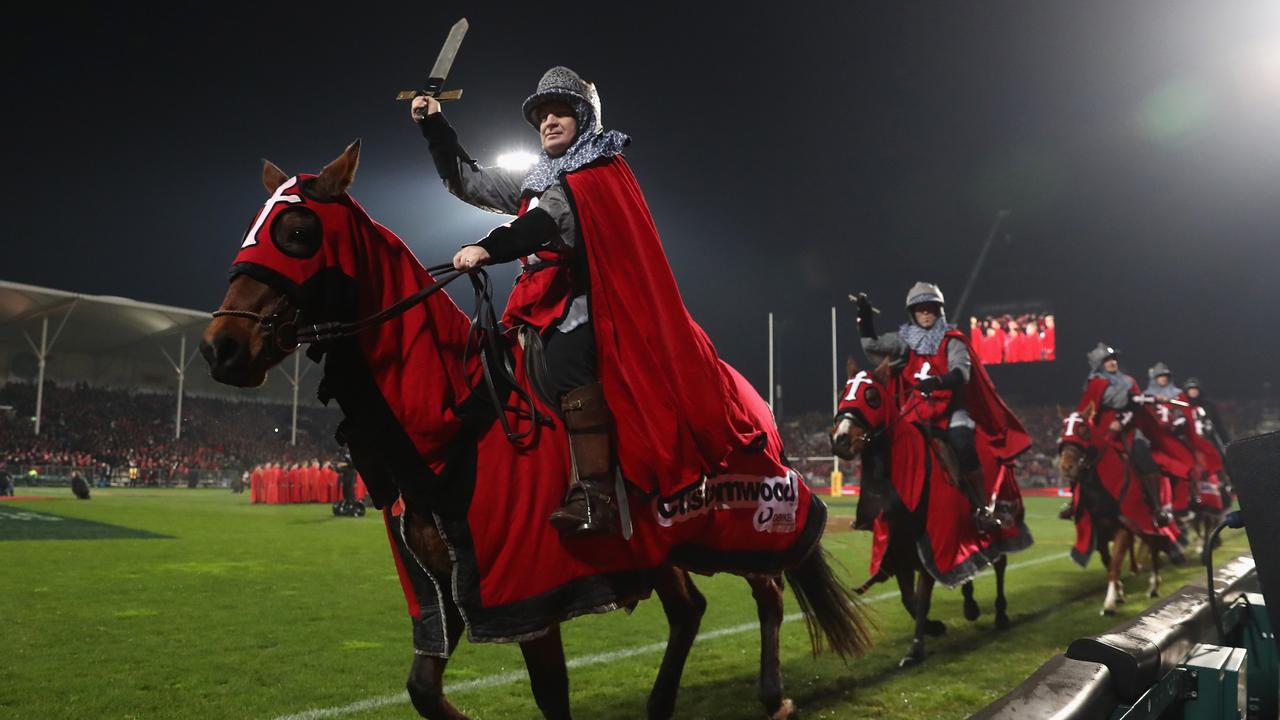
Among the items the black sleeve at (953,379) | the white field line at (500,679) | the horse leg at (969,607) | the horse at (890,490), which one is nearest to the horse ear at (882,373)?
the horse at (890,490)

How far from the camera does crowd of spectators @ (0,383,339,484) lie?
1324 inches

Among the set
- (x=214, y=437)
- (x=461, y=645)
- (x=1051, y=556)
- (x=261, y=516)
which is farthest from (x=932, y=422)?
(x=214, y=437)

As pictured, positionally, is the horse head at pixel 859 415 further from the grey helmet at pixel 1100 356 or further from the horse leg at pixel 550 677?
the grey helmet at pixel 1100 356

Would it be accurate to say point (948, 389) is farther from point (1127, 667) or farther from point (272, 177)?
point (272, 177)

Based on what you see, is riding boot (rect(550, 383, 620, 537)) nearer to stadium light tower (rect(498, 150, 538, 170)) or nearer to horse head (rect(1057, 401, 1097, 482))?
stadium light tower (rect(498, 150, 538, 170))

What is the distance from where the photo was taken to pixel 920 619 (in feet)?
20.4

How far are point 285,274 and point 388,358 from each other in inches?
15.9

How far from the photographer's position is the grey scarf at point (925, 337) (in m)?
7.34

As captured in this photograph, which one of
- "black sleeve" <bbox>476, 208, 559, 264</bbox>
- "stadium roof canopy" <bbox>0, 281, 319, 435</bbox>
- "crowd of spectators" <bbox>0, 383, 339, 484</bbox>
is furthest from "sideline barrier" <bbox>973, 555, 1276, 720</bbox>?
"crowd of spectators" <bbox>0, 383, 339, 484</bbox>

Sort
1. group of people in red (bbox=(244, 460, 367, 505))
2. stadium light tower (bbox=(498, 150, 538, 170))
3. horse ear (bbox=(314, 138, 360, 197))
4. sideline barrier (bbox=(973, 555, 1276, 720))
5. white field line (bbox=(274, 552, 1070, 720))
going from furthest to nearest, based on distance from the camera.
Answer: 1. group of people in red (bbox=(244, 460, 367, 505))
2. white field line (bbox=(274, 552, 1070, 720))
3. stadium light tower (bbox=(498, 150, 538, 170))
4. horse ear (bbox=(314, 138, 360, 197))
5. sideline barrier (bbox=(973, 555, 1276, 720))

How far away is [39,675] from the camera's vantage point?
5.16 m

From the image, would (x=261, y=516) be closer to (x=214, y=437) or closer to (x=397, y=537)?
(x=397, y=537)

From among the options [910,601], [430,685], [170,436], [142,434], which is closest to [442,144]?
[430,685]

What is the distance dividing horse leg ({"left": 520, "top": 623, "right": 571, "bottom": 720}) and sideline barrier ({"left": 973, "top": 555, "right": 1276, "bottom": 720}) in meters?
1.65
